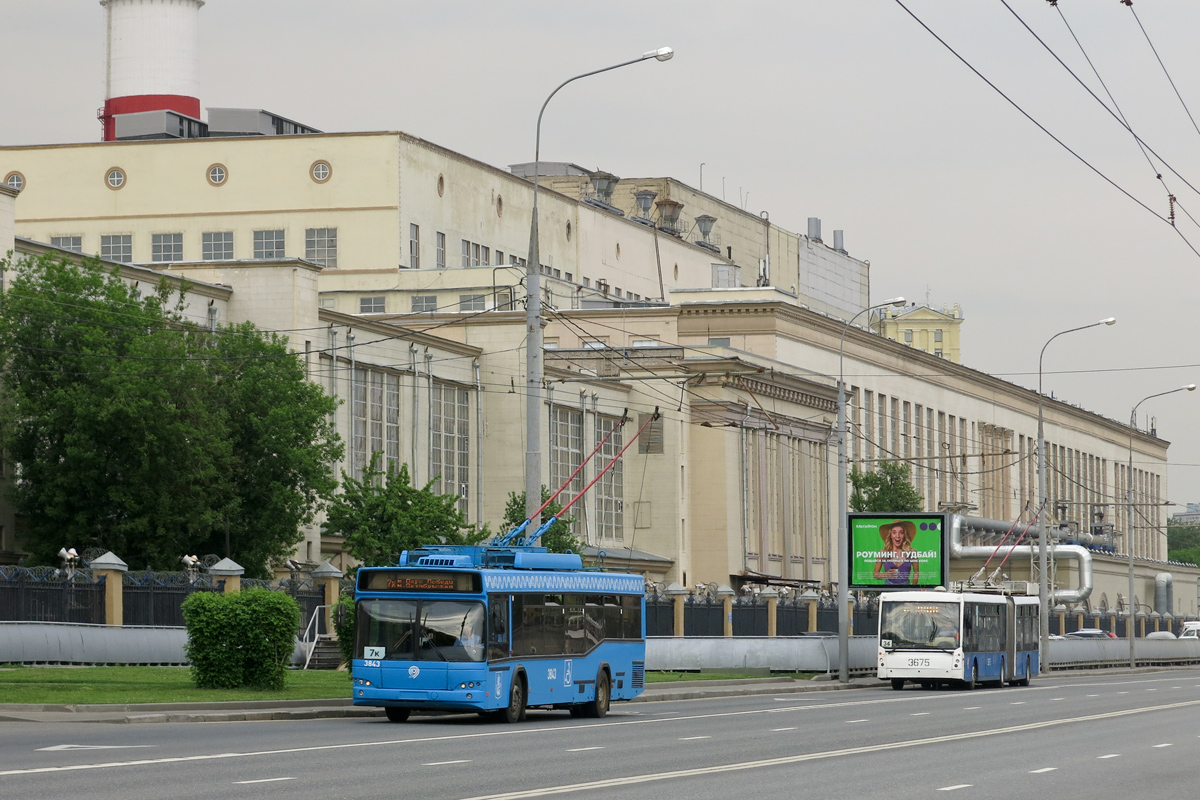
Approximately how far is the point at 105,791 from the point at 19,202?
216ft

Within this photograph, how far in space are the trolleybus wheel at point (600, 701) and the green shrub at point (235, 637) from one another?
17.1 feet

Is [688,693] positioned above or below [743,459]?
below

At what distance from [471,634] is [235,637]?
18.1ft

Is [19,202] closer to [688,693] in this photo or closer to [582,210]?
[582,210]

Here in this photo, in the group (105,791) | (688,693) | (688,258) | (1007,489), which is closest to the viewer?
(105,791)

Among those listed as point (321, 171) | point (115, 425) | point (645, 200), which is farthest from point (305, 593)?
point (645, 200)

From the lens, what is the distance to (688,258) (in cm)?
10150

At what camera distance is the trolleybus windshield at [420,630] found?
27.2 meters

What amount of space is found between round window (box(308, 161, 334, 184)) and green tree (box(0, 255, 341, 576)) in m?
26.8

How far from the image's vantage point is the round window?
75.8m

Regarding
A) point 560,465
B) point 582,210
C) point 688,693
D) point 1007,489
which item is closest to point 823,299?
point 1007,489

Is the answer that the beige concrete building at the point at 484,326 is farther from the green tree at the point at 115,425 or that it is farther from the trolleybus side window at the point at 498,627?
the trolleybus side window at the point at 498,627

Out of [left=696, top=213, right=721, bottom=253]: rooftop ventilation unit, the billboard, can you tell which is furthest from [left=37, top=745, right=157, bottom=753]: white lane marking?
[left=696, top=213, right=721, bottom=253]: rooftop ventilation unit

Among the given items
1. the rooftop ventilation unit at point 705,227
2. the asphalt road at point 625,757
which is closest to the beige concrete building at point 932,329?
the rooftop ventilation unit at point 705,227
